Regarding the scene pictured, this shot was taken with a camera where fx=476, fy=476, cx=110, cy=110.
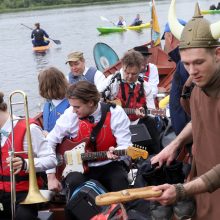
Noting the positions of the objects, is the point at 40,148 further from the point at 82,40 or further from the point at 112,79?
the point at 82,40

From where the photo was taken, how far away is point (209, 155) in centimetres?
214

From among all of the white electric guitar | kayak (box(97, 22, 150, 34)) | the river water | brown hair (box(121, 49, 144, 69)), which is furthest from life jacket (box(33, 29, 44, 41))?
the white electric guitar

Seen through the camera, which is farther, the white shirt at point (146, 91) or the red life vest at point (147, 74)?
the red life vest at point (147, 74)

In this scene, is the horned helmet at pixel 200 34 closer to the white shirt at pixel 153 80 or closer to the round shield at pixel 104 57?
the white shirt at pixel 153 80

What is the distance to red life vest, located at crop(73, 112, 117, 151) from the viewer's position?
13.1 feet

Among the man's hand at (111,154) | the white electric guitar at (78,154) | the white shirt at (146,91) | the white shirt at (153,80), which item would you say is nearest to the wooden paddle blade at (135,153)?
the white electric guitar at (78,154)

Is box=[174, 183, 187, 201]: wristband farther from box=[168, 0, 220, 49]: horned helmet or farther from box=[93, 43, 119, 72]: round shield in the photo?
box=[93, 43, 119, 72]: round shield

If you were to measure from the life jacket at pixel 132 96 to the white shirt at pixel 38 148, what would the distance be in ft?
6.97

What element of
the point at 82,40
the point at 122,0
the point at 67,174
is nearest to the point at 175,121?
the point at 67,174

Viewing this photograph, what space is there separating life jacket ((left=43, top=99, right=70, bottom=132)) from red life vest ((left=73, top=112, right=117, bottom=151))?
0.82 meters

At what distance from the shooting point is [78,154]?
4086 millimetres

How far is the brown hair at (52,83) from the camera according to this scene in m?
4.54

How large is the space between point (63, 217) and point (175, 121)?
1.20 meters

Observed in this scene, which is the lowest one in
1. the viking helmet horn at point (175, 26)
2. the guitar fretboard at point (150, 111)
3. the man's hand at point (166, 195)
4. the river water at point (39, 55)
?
the river water at point (39, 55)
